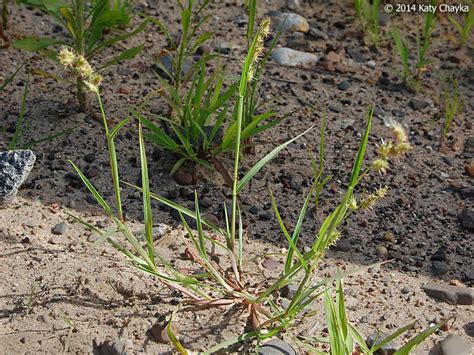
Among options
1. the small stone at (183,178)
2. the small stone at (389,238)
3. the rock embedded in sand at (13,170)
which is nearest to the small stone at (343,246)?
the small stone at (389,238)

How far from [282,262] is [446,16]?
2244mm

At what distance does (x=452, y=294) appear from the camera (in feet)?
8.74

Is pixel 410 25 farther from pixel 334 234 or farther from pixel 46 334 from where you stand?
pixel 46 334

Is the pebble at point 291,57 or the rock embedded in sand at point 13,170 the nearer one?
the rock embedded in sand at point 13,170

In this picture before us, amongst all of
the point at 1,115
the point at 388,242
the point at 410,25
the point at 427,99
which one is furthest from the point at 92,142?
the point at 410,25

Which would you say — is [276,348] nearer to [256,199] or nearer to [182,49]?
[256,199]

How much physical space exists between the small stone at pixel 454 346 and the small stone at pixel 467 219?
28.0 inches

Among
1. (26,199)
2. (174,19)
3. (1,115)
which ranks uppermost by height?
(174,19)

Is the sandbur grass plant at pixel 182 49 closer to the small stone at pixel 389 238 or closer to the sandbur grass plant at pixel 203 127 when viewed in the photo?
→ the sandbur grass plant at pixel 203 127

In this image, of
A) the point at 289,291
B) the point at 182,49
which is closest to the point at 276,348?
the point at 289,291

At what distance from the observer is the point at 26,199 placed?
2850mm

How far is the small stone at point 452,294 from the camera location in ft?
8.73

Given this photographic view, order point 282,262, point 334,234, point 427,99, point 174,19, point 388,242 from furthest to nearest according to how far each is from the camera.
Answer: point 174,19 → point 427,99 → point 388,242 → point 282,262 → point 334,234

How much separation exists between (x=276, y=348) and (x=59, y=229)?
90cm
